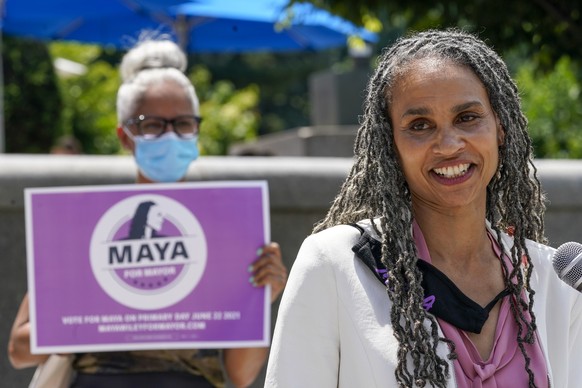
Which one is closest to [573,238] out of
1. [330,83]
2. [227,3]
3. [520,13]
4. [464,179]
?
[520,13]

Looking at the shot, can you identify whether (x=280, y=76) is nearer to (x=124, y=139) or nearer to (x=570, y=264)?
(x=124, y=139)

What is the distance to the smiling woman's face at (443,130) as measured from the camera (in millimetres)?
2346

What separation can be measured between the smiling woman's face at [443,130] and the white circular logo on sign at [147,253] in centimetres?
173

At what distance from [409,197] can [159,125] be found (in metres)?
1.76

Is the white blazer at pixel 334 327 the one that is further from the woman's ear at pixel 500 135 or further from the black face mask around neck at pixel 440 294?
the woman's ear at pixel 500 135

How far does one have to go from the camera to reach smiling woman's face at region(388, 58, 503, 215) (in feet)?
7.70

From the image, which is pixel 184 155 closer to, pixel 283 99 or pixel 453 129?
pixel 453 129

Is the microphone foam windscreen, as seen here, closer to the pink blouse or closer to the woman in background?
the pink blouse

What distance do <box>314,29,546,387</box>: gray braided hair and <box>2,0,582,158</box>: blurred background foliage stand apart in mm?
460

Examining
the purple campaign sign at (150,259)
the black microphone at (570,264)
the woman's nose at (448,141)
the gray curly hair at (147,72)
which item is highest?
the gray curly hair at (147,72)

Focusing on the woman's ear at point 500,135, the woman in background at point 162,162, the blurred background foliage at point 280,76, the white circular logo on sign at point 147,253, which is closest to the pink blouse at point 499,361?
the woman's ear at point 500,135

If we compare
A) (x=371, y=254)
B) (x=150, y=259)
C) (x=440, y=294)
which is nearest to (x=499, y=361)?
(x=440, y=294)

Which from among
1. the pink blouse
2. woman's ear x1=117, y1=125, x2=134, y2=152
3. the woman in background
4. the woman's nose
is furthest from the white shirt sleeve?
woman's ear x1=117, y1=125, x2=134, y2=152

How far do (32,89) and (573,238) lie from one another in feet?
44.0
